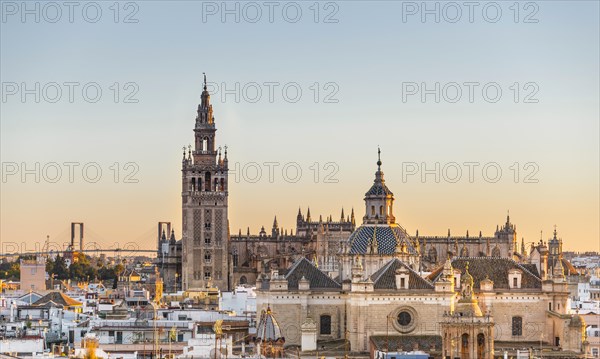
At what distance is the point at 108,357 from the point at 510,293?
2608 centimetres

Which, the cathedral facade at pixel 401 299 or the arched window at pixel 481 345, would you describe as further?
the cathedral facade at pixel 401 299

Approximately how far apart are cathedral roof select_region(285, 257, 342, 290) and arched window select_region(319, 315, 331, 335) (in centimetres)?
169

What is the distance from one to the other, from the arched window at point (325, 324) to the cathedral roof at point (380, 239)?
16.5 ft

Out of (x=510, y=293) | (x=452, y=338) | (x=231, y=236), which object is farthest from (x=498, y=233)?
(x=452, y=338)

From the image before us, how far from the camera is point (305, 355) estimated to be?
98062mm

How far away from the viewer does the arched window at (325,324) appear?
341 feet

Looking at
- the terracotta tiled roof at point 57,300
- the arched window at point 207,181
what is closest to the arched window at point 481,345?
the terracotta tiled roof at point 57,300

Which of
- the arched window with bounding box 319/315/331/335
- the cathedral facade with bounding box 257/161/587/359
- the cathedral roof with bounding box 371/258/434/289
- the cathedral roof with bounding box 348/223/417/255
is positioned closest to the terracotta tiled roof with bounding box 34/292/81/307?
the cathedral facade with bounding box 257/161/587/359

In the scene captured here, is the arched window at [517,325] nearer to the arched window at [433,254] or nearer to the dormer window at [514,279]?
the dormer window at [514,279]

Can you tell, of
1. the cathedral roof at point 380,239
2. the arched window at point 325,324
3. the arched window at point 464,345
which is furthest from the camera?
the cathedral roof at point 380,239

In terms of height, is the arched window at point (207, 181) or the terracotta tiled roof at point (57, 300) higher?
the arched window at point (207, 181)

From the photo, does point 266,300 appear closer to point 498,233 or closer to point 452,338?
point 452,338

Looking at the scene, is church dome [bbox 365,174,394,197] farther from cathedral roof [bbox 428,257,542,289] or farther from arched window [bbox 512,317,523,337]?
arched window [bbox 512,317,523,337]

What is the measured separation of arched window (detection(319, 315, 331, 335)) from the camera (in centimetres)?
10381
